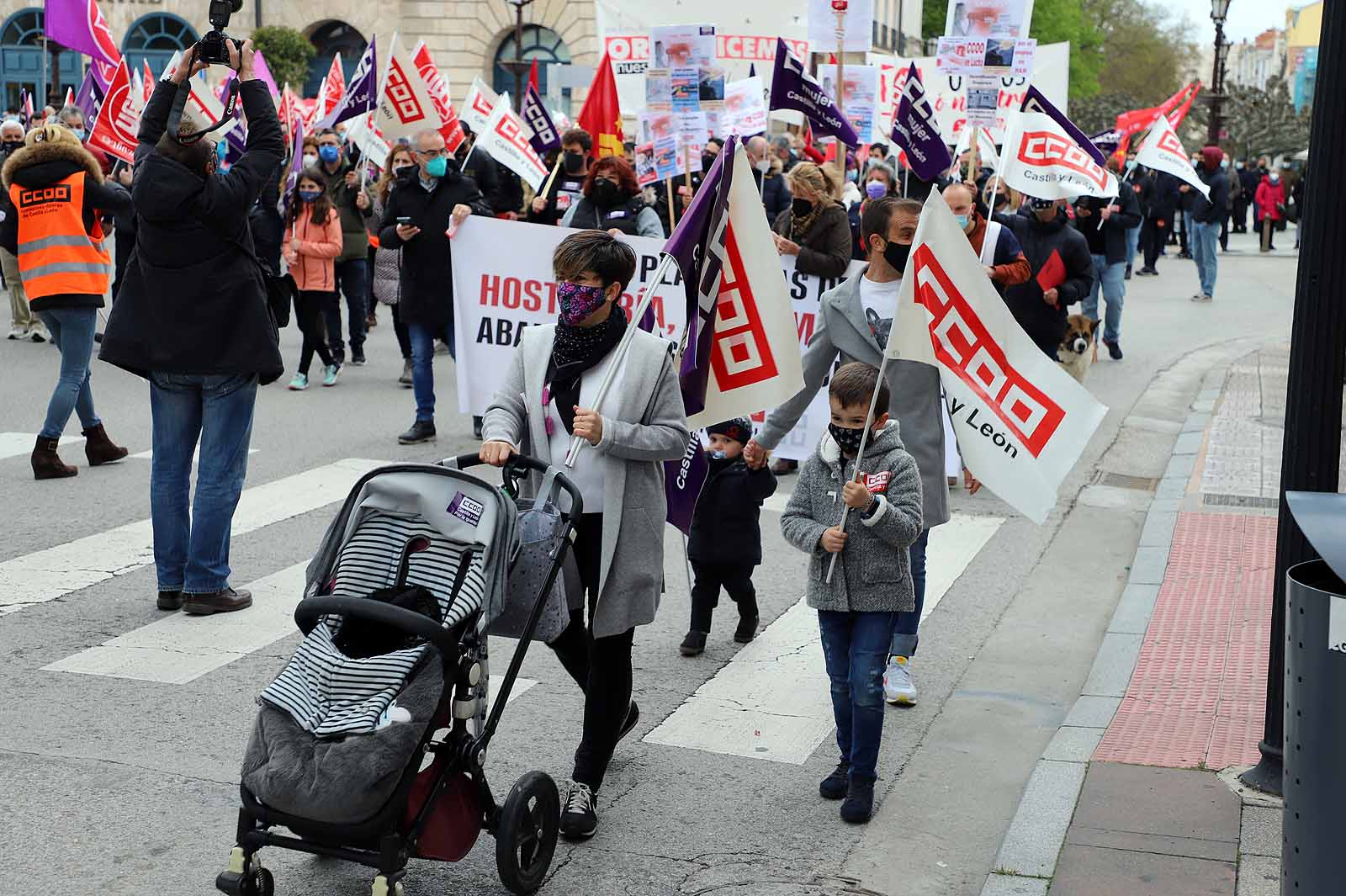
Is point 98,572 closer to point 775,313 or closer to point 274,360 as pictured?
point 274,360

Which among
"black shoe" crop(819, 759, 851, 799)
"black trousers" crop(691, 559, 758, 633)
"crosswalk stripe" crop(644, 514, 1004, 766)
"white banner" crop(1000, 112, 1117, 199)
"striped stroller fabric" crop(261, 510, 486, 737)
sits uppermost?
"white banner" crop(1000, 112, 1117, 199)

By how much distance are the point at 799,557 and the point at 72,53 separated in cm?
4397

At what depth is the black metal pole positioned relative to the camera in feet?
15.8

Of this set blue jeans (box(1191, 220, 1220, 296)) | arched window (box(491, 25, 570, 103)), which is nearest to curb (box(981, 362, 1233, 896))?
blue jeans (box(1191, 220, 1220, 296))

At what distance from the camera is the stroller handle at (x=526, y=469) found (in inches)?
176

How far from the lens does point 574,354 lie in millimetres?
4832

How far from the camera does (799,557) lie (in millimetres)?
8570

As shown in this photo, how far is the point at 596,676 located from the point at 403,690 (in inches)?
40.1

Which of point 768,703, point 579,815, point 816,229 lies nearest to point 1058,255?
point 816,229

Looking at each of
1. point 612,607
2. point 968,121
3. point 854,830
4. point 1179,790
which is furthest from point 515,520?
point 968,121

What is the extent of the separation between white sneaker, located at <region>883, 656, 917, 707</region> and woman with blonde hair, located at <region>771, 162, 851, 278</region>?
4.17 m

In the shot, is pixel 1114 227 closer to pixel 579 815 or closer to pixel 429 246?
pixel 429 246

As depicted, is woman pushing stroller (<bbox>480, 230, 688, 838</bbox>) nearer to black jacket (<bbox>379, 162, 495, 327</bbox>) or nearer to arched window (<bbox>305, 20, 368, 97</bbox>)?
black jacket (<bbox>379, 162, 495, 327</bbox>)

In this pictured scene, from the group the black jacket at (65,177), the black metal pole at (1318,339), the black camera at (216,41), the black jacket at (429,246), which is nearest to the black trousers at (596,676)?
the black metal pole at (1318,339)
